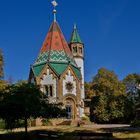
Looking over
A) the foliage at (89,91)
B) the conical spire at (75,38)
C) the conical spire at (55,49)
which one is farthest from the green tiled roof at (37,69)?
the foliage at (89,91)

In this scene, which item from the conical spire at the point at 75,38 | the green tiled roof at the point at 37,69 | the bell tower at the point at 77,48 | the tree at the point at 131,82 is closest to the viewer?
the green tiled roof at the point at 37,69

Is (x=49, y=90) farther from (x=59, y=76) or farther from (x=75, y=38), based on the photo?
(x=75, y=38)

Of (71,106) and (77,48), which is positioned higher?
(77,48)

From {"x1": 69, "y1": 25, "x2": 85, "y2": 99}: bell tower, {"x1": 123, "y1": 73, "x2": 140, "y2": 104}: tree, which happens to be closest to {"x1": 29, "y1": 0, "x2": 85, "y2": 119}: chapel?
{"x1": 69, "y1": 25, "x2": 85, "y2": 99}: bell tower

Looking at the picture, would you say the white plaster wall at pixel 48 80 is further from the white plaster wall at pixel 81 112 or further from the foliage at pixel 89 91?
the foliage at pixel 89 91

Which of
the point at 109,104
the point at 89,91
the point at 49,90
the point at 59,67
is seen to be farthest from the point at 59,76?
the point at 89,91

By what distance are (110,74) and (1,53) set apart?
2379 cm

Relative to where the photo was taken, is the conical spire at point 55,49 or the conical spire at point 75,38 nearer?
the conical spire at point 55,49

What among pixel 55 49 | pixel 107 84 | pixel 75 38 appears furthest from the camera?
pixel 75 38

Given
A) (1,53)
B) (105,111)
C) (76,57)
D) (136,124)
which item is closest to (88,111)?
(105,111)

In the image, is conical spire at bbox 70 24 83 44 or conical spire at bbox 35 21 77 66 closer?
conical spire at bbox 35 21 77 66

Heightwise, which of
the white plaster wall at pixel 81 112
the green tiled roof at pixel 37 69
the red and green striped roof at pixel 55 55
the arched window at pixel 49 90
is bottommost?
the white plaster wall at pixel 81 112

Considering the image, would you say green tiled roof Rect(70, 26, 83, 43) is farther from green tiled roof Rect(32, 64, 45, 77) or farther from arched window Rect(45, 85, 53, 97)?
arched window Rect(45, 85, 53, 97)

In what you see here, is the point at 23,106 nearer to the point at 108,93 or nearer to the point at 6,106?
the point at 6,106
